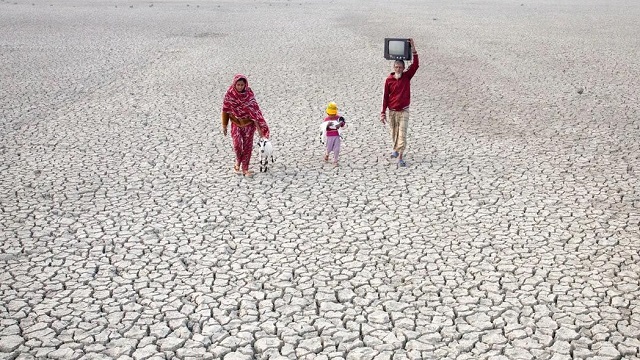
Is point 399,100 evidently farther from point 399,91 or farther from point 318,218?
point 318,218

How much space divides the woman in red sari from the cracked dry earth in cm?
36

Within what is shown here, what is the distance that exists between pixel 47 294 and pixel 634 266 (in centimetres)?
554

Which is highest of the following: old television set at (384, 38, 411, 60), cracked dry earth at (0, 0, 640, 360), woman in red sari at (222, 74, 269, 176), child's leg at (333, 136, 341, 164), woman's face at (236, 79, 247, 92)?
old television set at (384, 38, 411, 60)

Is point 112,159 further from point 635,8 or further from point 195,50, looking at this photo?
point 635,8

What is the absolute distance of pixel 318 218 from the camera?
8453 mm

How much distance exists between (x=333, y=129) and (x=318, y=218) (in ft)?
6.51

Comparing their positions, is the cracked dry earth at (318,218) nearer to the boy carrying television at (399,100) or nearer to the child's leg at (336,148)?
the child's leg at (336,148)

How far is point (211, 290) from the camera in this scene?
6.78 metres

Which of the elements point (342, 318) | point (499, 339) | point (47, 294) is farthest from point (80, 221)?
point (499, 339)

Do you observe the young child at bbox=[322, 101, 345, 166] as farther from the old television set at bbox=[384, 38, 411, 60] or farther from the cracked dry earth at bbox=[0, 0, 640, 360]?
Result: the old television set at bbox=[384, 38, 411, 60]

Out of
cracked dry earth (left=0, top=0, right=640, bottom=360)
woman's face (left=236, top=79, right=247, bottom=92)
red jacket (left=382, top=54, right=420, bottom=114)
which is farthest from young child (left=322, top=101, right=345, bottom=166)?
woman's face (left=236, top=79, right=247, bottom=92)

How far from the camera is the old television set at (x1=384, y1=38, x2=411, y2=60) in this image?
975 cm

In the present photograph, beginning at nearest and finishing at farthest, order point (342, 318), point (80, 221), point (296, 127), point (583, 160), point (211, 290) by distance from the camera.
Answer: point (342, 318)
point (211, 290)
point (80, 221)
point (583, 160)
point (296, 127)

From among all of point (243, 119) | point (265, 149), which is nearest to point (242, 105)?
point (243, 119)
